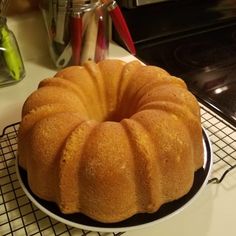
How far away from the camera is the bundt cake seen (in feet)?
1.57

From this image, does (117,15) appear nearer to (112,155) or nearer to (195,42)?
(195,42)

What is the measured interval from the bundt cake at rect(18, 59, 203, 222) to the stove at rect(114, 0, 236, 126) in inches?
13.5

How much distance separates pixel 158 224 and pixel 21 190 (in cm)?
27

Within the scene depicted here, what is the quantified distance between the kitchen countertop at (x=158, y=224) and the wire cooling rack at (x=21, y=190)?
0.9 inches

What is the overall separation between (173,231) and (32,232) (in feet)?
0.79

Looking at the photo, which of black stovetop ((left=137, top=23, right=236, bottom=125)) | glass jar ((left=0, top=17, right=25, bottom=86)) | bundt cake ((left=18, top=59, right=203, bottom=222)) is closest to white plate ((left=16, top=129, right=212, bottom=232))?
bundt cake ((left=18, top=59, right=203, bottom=222))

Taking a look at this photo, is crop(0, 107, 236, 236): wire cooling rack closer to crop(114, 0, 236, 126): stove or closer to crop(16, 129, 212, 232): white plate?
crop(16, 129, 212, 232): white plate

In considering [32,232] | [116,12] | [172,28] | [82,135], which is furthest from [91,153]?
[172,28]

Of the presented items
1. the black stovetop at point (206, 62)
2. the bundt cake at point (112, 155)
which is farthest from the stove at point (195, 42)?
the bundt cake at point (112, 155)

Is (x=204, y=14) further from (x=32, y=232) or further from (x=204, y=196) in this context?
(x=32, y=232)

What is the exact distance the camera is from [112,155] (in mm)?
474

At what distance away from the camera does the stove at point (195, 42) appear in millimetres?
948

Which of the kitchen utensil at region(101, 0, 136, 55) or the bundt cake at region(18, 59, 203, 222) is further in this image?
the kitchen utensil at region(101, 0, 136, 55)

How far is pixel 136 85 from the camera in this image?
2.10ft
